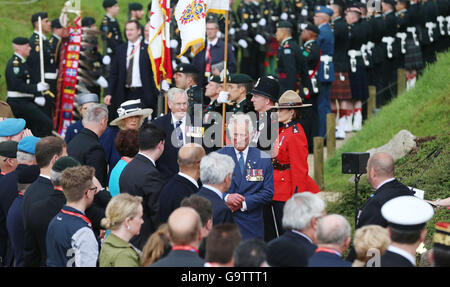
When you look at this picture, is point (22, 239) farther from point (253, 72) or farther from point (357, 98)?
point (253, 72)

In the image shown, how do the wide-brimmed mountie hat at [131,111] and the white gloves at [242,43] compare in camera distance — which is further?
the white gloves at [242,43]

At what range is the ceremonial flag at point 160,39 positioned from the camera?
10.2m

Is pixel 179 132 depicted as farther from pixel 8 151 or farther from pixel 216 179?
pixel 216 179

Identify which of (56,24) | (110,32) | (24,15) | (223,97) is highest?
(24,15)

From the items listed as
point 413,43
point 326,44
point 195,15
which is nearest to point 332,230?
point 195,15

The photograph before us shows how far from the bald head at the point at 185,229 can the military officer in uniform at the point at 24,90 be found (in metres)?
8.15

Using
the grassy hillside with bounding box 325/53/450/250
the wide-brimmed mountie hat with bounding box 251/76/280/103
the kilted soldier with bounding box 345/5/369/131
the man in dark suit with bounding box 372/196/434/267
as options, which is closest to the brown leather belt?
the wide-brimmed mountie hat with bounding box 251/76/280/103

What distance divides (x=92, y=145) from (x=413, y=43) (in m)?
11.2

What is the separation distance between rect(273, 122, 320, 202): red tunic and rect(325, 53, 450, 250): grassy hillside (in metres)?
1.79

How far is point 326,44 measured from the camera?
45.5ft

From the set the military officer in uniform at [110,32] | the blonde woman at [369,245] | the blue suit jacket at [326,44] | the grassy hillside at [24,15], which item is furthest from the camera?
the grassy hillside at [24,15]

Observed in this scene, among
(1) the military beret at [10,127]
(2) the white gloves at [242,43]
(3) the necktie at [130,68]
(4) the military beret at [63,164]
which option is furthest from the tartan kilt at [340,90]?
(4) the military beret at [63,164]

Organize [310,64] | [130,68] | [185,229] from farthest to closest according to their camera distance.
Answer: [310,64]
[130,68]
[185,229]

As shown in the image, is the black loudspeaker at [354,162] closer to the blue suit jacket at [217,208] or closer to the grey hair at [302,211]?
the blue suit jacket at [217,208]
